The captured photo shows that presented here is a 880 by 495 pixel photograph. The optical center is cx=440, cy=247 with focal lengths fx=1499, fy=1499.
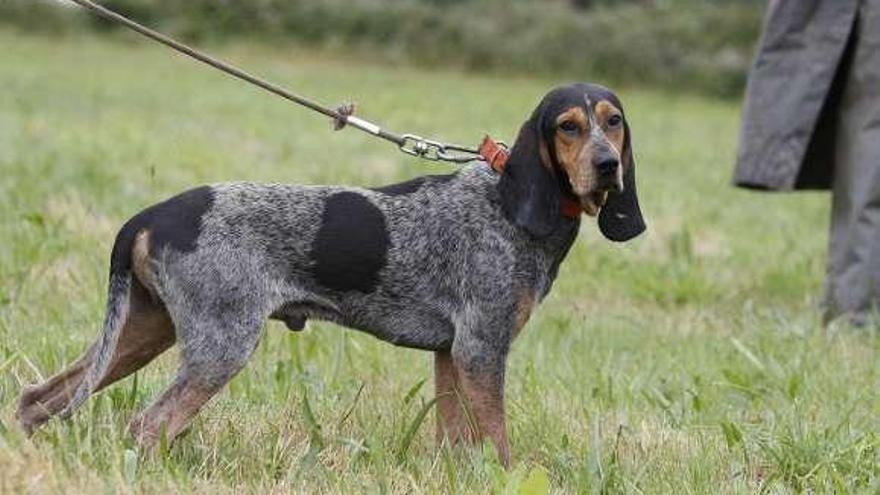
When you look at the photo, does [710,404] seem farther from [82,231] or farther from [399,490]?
[82,231]

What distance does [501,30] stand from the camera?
115 ft

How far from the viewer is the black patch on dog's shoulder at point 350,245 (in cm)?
409

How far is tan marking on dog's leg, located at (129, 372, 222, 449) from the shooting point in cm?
388

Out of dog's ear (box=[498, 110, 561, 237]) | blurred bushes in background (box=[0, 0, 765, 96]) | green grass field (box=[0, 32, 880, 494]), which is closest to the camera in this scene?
green grass field (box=[0, 32, 880, 494])

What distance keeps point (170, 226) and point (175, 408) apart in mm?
475

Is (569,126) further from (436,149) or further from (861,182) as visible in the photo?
(861,182)

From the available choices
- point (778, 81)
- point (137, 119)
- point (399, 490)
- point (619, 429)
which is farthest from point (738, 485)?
point (137, 119)

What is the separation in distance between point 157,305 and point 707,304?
4348 mm

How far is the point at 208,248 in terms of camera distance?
393 cm

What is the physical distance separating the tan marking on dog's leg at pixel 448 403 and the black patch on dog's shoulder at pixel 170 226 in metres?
0.89

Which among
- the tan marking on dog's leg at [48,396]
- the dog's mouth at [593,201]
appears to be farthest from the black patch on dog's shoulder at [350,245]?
the tan marking on dog's leg at [48,396]

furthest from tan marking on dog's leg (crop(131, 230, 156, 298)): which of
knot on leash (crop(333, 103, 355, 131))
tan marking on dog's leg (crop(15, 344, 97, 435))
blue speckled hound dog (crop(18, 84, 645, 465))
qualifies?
knot on leash (crop(333, 103, 355, 131))

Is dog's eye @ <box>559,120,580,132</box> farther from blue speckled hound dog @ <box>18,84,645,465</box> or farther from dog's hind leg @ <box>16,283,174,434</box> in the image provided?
dog's hind leg @ <box>16,283,174,434</box>

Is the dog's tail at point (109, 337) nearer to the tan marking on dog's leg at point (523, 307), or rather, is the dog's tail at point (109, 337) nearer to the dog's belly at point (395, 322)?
the dog's belly at point (395, 322)
